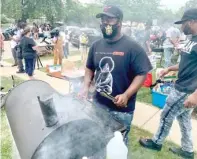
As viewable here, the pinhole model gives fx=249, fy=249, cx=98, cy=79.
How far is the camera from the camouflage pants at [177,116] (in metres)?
2.89

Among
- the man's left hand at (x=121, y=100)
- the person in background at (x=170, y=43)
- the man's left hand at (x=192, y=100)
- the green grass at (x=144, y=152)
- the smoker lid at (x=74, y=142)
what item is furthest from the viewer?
the person in background at (x=170, y=43)

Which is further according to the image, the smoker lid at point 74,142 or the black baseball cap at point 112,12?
the black baseball cap at point 112,12

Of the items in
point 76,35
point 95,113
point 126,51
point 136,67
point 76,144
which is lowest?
point 76,35

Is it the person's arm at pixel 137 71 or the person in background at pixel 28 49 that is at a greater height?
the person's arm at pixel 137 71

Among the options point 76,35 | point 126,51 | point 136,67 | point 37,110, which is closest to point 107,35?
point 126,51

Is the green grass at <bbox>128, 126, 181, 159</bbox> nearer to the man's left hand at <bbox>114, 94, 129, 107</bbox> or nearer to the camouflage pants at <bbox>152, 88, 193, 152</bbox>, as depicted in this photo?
the camouflage pants at <bbox>152, 88, 193, 152</bbox>

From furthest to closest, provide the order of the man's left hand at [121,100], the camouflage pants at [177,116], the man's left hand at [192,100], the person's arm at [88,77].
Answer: the camouflage pants at [177,116] < the person's arm at [88,77] < the man's left hand at [192,100] < the man's left hand at [121,100]

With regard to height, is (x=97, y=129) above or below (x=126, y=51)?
below

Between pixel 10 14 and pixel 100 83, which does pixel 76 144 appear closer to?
pixel 100 83

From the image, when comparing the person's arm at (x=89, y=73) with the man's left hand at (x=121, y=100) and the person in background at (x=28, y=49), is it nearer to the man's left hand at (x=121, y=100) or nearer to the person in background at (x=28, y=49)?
the man's left hand at (x=121, y=100)

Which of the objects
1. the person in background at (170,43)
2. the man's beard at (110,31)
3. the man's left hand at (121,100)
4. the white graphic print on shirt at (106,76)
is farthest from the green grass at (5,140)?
the person in background at (170,43)

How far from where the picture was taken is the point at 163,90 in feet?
16.1

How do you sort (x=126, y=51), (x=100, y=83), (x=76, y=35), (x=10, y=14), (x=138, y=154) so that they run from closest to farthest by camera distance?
(x=126, y=51) < (x=100, y=83) < (x=138, y=154) < (x=76, y=35) < (x=10, y=14)

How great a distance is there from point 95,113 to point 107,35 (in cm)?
79
